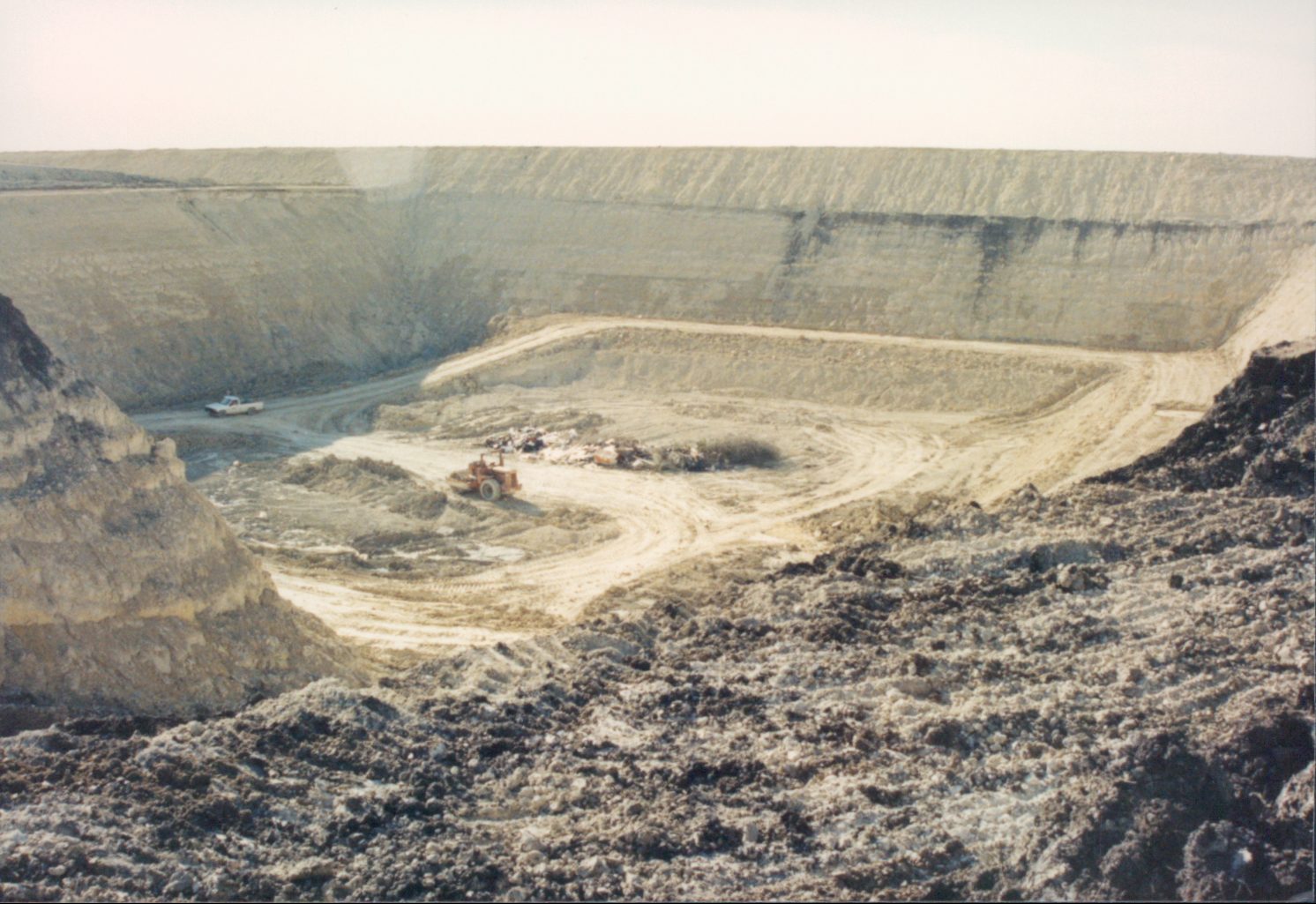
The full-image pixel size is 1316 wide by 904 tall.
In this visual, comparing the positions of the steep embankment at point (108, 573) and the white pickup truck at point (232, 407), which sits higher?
the white pickup truck at point (232, 407)

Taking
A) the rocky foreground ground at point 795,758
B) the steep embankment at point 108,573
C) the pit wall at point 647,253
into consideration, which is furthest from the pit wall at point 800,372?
the steep embankment at point 108,573

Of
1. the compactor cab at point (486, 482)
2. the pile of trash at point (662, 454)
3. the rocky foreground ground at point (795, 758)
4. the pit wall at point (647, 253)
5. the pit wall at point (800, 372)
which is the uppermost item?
the pit wall at point (647, 253)

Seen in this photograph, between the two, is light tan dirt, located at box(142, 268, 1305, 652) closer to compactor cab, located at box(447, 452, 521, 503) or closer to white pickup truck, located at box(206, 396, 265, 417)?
white pickup truck, located at box(206, 396, 265, 417)

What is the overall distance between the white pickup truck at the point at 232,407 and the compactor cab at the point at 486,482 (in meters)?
8.82

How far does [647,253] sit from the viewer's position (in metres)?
43.3

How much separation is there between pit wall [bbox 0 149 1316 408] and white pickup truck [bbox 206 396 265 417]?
5.82 ft

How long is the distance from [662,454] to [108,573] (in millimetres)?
16386

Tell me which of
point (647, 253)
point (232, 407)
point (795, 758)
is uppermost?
point (647, 253)

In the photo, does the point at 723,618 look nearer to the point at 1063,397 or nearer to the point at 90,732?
the point at 90,732

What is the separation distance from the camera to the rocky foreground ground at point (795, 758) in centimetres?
996

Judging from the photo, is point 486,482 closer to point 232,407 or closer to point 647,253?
point 232,407

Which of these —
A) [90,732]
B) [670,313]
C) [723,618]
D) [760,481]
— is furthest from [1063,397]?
[90,732]

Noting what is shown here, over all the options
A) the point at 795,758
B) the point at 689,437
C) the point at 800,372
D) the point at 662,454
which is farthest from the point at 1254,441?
the point at 800,372

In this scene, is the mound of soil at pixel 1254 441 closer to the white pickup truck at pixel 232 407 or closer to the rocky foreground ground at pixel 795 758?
the rocky foreground ground at pixel 795 758
